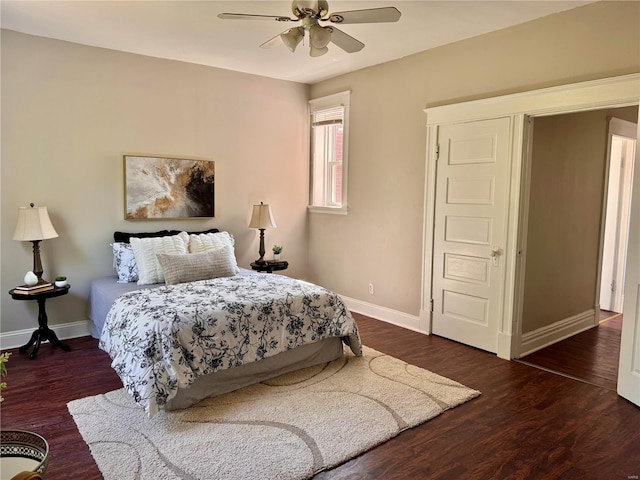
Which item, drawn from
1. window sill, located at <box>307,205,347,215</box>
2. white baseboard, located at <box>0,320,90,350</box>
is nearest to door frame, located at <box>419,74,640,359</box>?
window sill, located at <box>307,205,347,215</box>

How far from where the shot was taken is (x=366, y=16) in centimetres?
281

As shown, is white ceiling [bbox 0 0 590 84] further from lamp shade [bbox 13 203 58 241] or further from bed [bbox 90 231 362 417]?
bed [bbox 90 231 362 417]

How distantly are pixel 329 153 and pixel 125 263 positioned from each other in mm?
2851

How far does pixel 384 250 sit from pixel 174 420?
3.00 meters

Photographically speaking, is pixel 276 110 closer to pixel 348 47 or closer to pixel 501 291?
pixel 348 47

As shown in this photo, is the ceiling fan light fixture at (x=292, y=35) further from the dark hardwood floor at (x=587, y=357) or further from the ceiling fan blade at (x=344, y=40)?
the dark hardwood floor at (x=587, y=357)

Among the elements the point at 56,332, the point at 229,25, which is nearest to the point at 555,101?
the point at 229,25

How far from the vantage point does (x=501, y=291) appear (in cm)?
396

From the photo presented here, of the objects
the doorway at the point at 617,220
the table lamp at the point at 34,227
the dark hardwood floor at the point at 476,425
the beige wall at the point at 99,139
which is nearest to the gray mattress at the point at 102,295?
the beige wall at the point at 99,139

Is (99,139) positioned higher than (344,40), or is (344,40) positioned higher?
(344,40)

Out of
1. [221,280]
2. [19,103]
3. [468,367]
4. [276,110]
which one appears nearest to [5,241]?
[19,103]

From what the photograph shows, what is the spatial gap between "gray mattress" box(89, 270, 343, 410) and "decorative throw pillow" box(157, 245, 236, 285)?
0.73ft

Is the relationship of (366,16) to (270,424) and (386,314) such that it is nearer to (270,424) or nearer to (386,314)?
(270,424)

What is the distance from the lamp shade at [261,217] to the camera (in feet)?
17.4
